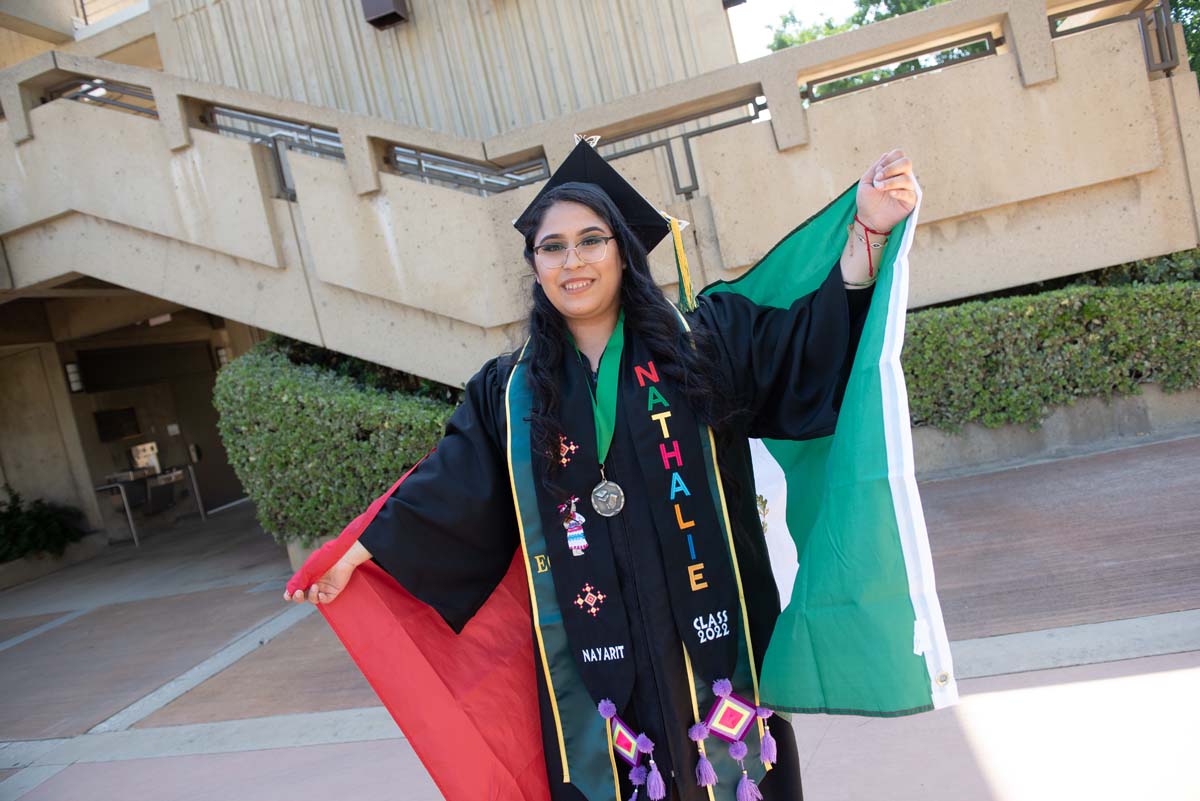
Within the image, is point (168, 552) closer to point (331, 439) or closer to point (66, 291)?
point (66, 291)

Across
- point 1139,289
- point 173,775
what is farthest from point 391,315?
point 1139,289

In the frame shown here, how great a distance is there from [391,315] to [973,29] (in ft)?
17.2

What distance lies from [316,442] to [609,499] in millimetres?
5211

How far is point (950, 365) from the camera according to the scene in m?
6.48

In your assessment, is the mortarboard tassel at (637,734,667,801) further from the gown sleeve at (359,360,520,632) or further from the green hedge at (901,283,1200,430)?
the green hedge at (901,283,1200,430)

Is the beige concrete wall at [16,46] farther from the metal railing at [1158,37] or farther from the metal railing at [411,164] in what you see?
the metal railing at [1158,37]

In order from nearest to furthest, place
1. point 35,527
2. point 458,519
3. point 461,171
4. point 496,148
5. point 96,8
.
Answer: point 458,519 < point 496,148 < point 461,171 < point 35,527 < point 96,8

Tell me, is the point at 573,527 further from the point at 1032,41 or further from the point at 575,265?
the point at 1032,41

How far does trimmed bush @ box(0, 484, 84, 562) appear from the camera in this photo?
10.0 meters

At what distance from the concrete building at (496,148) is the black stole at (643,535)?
501 centimetres

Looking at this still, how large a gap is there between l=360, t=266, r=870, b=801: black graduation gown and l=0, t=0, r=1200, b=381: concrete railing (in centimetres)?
393

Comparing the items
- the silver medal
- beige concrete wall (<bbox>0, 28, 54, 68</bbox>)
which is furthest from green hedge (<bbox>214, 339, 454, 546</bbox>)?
beige concrete wall (<bbox>0, 28, 54, 68</bbox>)

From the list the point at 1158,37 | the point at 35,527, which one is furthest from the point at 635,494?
the point at 35,527

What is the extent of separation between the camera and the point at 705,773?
204 cm
